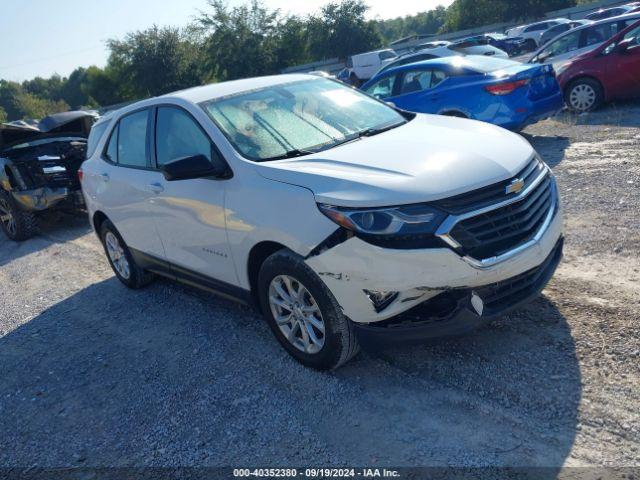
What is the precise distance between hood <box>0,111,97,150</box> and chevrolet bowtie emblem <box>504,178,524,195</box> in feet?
27.4

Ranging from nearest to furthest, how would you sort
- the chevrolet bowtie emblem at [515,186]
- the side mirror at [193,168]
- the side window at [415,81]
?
the chevrolet bowtie emblem at [515,186] → the side mirror at [193,168] → the side window at [415,81]

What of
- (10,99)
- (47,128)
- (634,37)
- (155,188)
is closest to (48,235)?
(47,128)

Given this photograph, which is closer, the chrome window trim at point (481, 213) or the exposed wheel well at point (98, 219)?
the chrome window trim at point (481, 213)

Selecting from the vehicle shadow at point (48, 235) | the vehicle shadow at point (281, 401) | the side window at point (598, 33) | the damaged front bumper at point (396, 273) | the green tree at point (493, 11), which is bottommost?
the vehicle shadow at point (281, 401)

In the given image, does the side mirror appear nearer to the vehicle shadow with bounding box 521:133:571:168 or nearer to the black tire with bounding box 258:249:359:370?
the black tire with bounding box 258:249:359:370

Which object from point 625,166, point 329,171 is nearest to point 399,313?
point 329,171

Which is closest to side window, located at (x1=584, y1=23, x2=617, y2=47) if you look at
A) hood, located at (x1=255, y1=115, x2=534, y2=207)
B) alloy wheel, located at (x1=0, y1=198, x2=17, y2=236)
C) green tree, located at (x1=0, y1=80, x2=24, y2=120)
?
hood, located at (x1=255, y1=115, x2=534, y2=207)

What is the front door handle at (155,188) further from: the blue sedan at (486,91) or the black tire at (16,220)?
the blue sedan at (486,91)

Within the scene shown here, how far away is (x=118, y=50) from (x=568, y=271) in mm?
48080

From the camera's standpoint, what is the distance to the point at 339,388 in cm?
354

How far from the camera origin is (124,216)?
532cm

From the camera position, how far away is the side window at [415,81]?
9570 millimetres

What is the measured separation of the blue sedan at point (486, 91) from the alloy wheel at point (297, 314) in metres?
5.79

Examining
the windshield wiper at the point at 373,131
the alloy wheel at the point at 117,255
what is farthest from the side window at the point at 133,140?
the windshield wiper at the point at 373,131
